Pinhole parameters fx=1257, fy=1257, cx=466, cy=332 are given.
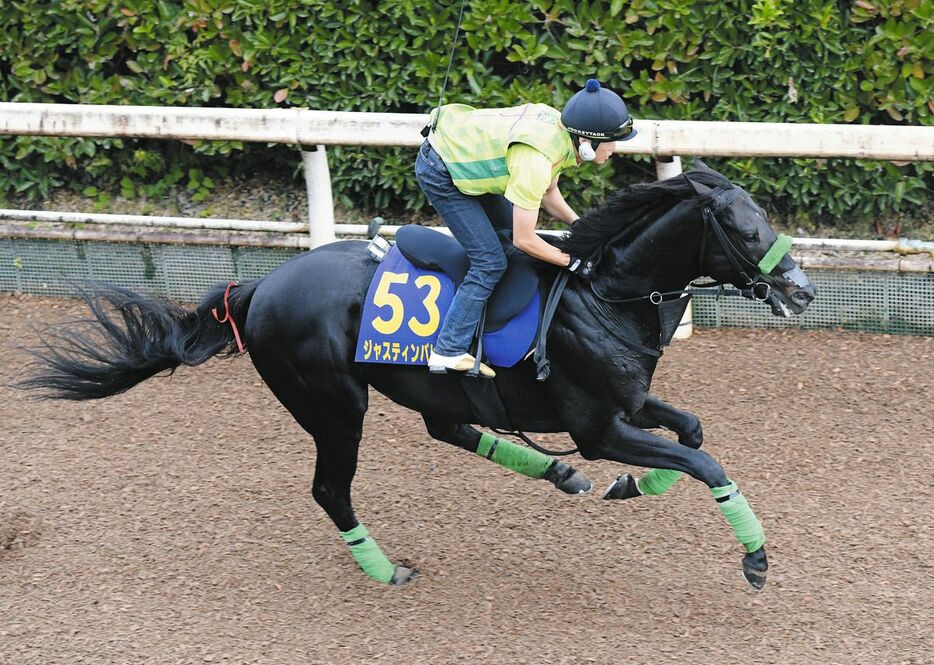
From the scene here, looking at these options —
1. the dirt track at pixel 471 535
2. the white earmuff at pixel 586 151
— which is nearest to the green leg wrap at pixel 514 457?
the dirt track at pixel 471 535

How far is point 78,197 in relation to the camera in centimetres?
903

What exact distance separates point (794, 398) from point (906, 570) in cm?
167

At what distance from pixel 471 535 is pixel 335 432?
853mm

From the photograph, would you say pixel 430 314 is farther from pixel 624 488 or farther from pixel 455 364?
pixel 624 488

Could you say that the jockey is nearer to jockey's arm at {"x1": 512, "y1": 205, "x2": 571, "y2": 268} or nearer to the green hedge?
jockey's arm at {"x1": 512, "y1": 205, "x2": 571, "y2": 268}

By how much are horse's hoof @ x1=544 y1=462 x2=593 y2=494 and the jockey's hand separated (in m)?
1.15

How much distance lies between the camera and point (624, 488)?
5.69 metres

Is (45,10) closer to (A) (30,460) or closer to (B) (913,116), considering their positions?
(A) (30,460)

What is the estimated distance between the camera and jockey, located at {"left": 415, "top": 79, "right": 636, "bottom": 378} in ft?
15.8

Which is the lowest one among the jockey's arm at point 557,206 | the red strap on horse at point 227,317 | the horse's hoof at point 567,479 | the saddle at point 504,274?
the horse's hoof at point 567,479

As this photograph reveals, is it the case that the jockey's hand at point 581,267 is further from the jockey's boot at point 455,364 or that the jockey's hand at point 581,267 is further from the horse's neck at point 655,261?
the jockey's boot at point 455,364

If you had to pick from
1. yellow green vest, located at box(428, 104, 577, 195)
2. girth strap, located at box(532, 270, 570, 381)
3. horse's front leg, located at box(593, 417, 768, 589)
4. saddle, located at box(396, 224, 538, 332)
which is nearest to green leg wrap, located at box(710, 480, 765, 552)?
horse's front leg, located at box(593, 417, 768, 589)

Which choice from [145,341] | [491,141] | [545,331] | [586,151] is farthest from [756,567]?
[145,341]

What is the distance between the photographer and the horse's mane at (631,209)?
16.1ft
